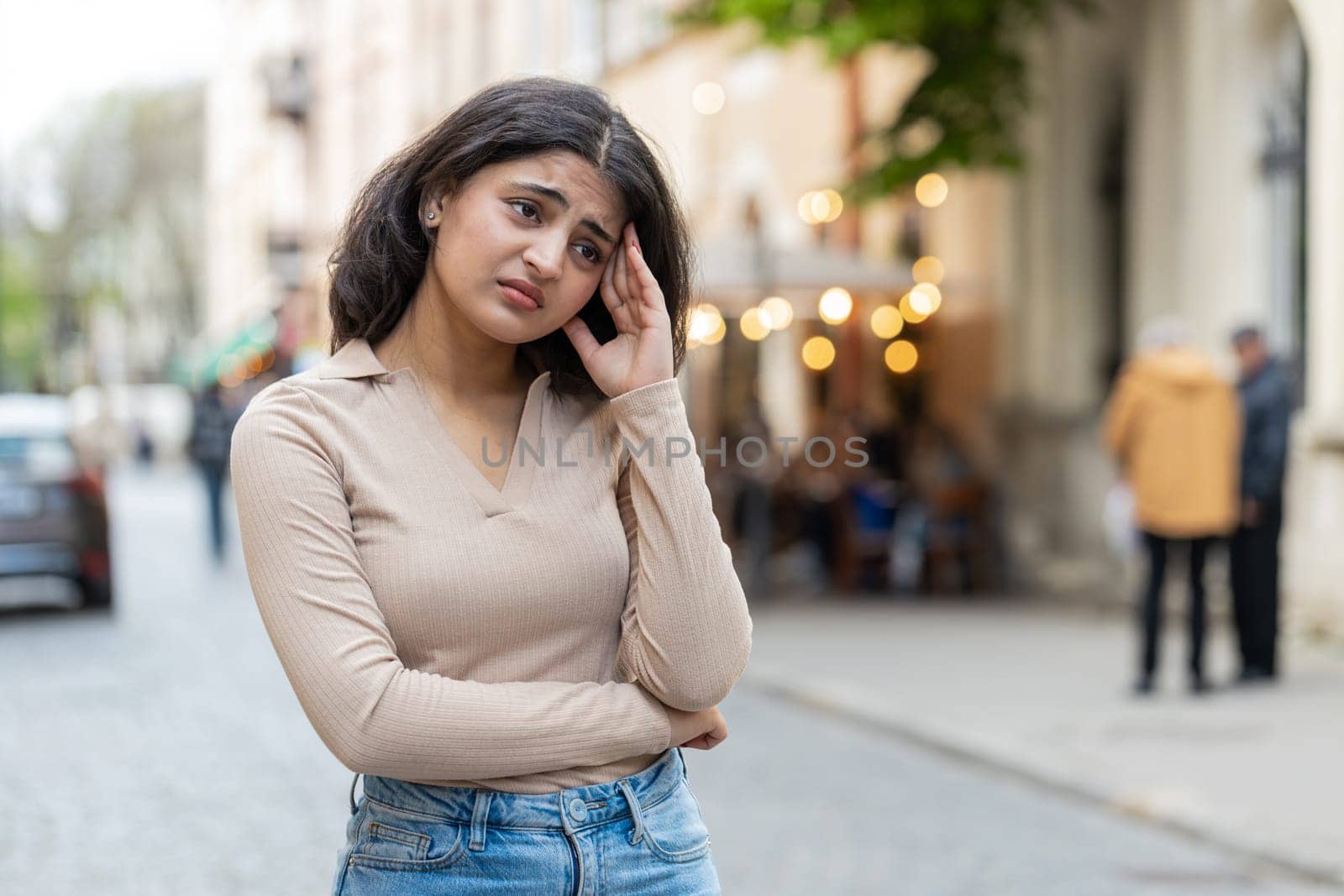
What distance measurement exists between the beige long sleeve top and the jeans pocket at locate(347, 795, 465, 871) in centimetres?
6

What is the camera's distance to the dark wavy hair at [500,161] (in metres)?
2.16

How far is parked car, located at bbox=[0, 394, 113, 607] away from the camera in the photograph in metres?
13.9

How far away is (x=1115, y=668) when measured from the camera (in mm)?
10789

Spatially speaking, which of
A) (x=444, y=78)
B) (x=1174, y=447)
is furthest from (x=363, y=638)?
(x=444, y=78)

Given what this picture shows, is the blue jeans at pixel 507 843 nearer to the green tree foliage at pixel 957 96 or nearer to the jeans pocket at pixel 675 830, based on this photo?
the jeans pocket at pixel 675 830

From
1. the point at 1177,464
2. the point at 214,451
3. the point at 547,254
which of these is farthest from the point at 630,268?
the point at 214,451

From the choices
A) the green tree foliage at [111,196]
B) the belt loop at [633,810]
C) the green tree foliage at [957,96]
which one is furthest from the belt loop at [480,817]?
the green tree foliage at [111,196]

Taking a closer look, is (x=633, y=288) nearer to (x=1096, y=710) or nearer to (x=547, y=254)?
(x=547, y=254)

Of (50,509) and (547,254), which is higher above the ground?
(547,254)

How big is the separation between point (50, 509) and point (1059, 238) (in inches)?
338

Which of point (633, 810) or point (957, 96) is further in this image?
point (957, 96)

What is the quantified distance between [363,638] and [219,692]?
27.1 feet

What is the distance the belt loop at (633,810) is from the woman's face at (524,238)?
0.55 meters

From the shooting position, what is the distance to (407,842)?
6.97 feet
